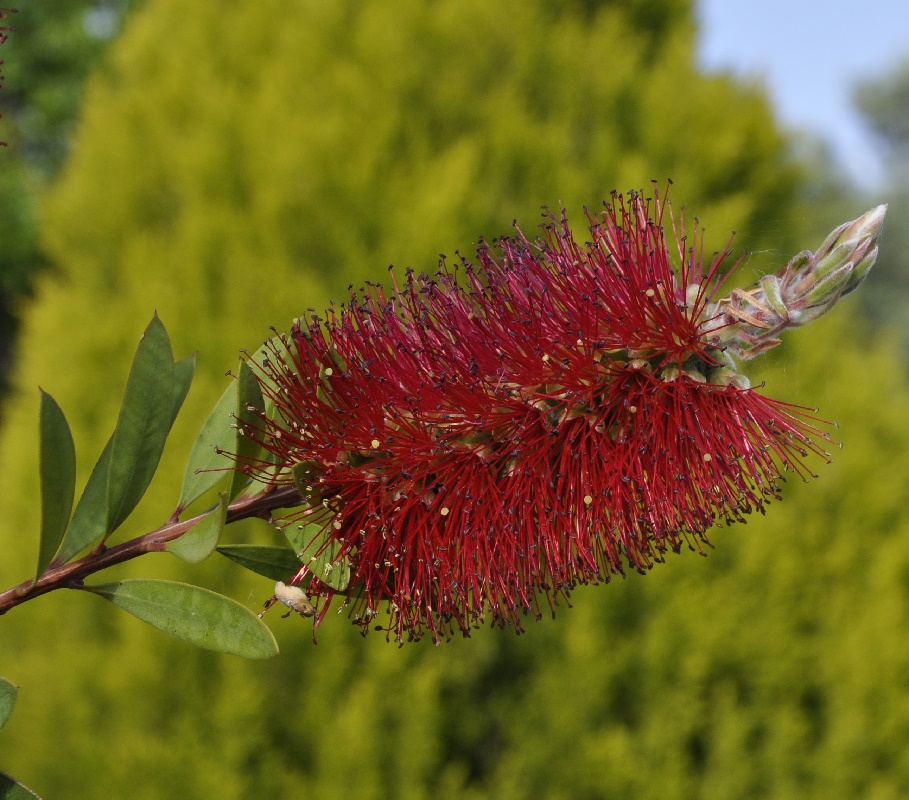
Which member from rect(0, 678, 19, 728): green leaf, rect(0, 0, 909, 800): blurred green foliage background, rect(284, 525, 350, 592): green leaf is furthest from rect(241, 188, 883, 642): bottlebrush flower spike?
rect(0, 0, 909, 800): blurred green foliage background

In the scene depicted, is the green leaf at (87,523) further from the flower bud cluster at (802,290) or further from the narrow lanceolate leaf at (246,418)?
the flower bud cluster at (802,290)

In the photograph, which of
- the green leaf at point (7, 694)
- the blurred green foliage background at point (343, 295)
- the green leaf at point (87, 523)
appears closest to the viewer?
the green leaf at point (7, 694)

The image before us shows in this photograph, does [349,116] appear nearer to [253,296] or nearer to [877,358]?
[253,296]

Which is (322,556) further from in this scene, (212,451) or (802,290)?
(802,290)

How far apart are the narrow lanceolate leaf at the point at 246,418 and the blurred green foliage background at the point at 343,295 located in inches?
57.9

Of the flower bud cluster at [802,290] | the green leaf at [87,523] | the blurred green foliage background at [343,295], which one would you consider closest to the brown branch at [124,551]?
the green leaf at [87,523]

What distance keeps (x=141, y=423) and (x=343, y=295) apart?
5.57ft

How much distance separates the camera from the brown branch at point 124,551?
584 millimetres

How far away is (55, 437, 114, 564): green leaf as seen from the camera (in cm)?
66

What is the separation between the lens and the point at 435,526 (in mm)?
709

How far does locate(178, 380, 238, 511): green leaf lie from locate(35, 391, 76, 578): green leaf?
0.10 m

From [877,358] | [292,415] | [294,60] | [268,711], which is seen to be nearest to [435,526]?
[292,415]

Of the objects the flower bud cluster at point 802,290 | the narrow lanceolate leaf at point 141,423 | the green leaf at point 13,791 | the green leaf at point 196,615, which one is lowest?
the green leaf at point 13,791

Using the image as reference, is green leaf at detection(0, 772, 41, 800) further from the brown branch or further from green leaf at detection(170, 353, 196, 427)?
green leaf at detection(170, 353, 196, 427)
